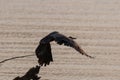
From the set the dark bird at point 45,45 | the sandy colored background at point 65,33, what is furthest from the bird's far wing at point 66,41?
the sandy colored background at point 65,33

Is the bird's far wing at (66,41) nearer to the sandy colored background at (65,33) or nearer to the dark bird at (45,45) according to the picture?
the dark bird at (45,45)

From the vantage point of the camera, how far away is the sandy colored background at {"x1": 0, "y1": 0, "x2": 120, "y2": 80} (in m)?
1.93

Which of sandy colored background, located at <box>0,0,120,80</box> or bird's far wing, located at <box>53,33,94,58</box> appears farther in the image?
sandy colored background, located at <box>0,0,120,80</box>

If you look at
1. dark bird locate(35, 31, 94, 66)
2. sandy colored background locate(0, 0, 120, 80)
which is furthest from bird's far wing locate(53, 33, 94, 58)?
sandy colored background locate(0, 0, 120, 80)

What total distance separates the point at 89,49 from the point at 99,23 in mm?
483

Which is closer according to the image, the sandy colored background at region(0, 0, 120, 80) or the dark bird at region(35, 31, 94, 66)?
the dark bird at region(35, 31, 94, 66)

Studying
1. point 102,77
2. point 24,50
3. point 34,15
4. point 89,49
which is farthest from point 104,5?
point 102,77

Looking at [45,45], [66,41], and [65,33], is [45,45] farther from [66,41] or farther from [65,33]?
[65,33]

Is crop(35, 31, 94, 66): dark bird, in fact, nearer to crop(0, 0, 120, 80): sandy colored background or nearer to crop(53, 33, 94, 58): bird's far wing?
crop(53, 33, 94, 58): bird's far wing

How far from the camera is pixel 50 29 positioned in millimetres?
2502

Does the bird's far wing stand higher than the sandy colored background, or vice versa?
the bird's far wing

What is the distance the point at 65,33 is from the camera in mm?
2434

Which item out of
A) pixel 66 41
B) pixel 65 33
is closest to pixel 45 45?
pixel 66 41

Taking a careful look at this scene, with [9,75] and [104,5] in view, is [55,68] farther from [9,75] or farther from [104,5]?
[104,5]
